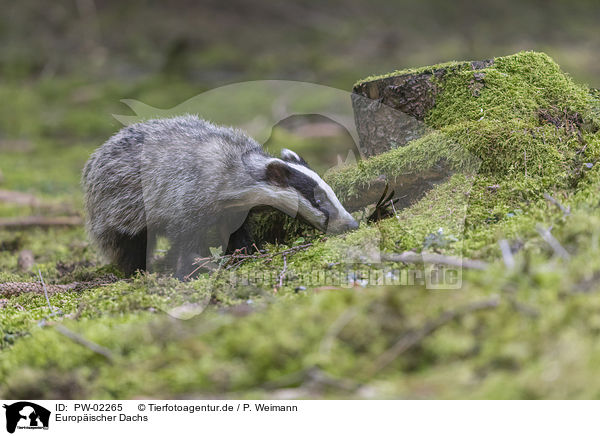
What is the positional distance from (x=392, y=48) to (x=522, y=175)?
1301 cm

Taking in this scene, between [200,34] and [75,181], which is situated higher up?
[200,34]

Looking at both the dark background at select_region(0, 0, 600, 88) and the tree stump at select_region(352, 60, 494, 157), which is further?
the dark background at select_region(0, 0, 600, 88)

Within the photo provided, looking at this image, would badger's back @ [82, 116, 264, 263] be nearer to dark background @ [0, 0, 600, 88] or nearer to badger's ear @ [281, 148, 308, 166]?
badger's ear @ [281, 148, 308, 166]

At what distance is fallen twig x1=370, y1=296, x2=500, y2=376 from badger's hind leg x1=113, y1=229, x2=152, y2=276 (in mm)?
3551

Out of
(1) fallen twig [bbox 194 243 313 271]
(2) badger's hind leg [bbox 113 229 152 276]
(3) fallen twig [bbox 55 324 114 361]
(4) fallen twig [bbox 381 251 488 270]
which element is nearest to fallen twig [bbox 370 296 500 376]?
(4) fallen twig [bbox 381 251 488 270]

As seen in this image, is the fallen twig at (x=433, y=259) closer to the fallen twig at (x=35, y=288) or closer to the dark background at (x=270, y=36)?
the fallen twig at (x=35, y=288)

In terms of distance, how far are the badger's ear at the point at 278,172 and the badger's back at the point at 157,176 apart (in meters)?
0.30

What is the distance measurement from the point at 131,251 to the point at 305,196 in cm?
193

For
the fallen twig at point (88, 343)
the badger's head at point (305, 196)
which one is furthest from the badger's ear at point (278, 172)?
the fallen twig at point (88, 343)

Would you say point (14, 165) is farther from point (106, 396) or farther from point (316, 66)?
point (106, 396)

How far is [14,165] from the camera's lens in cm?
1084

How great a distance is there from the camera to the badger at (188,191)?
14.6 feet

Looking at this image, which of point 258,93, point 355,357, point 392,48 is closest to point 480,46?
point 392,48
